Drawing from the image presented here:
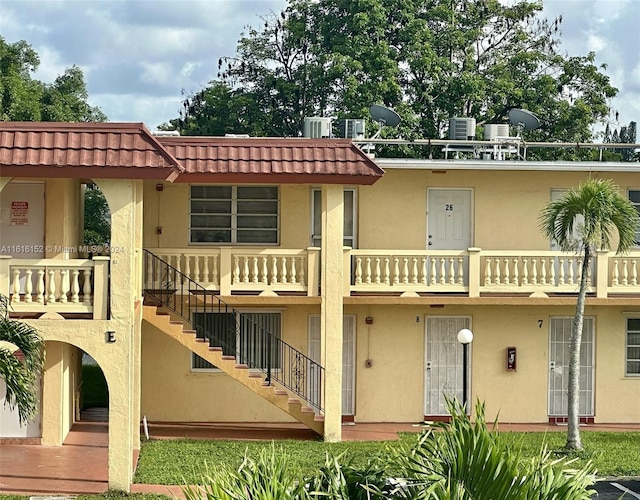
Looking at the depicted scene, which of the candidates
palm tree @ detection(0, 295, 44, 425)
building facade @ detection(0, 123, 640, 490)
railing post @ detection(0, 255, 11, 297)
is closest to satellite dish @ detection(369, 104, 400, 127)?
building facade @ detection(0, 123, 640, 490)

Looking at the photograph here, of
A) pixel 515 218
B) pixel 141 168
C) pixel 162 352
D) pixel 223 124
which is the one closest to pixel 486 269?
pixel 515 218

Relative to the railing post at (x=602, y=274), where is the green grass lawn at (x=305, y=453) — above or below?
below

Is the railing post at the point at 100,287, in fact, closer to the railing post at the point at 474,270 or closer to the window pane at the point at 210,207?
the window pane at the point at 210,207

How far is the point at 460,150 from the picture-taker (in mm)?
29125

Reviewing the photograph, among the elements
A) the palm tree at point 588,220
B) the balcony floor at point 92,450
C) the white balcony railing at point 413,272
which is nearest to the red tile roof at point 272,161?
the white balcony railing at point 413,272

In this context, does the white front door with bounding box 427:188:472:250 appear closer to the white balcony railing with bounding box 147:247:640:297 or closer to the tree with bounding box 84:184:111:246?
the white balcony railing with bounding box 147:247:640:297

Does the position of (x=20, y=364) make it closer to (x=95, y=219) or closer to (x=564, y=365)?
(x=564, y=365)

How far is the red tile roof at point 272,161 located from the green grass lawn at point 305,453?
4.96m

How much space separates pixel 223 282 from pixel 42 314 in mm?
4966

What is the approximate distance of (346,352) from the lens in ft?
81.5

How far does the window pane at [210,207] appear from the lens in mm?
24656

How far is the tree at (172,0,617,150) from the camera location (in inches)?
1724

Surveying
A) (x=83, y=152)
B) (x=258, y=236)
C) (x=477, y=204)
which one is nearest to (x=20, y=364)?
(x=83, y=152)

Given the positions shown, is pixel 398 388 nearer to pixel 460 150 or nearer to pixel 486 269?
pixel 486 269
